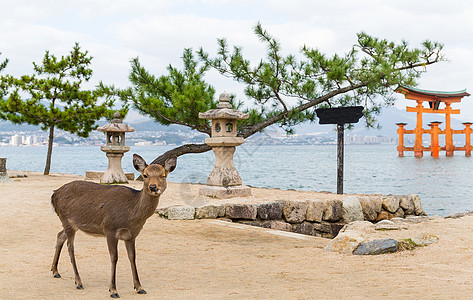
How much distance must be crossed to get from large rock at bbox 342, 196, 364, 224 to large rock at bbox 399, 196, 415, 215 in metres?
1.50

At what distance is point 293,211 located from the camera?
935 cm

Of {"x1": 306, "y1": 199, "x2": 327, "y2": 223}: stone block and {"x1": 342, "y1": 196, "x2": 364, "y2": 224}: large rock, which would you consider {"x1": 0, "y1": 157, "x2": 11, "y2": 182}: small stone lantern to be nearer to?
{"x1": 306, "y1": 199, "x2": 327, "y2": 223}: stone block

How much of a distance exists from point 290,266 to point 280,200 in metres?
4.26

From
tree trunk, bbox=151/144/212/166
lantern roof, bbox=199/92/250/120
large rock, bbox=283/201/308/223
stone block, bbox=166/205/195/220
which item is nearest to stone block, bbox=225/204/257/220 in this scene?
stone block, bbox=166/205/195/220

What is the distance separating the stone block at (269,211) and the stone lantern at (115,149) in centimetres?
580

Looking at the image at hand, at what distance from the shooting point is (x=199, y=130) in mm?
15062

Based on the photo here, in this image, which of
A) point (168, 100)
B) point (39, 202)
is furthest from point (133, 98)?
point (39, 202)

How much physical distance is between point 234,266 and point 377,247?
6.02ft

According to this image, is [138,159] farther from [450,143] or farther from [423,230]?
[450,143]

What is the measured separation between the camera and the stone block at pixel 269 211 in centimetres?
903

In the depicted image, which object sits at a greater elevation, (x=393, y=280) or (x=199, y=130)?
(x=199, y=130)

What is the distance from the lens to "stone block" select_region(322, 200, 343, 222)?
9.69 m

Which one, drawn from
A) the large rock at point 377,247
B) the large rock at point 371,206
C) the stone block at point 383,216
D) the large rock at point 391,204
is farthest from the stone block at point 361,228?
the large rock at point 391,204

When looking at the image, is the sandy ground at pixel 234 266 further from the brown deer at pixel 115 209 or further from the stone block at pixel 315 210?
the stone block at pixel 315 210
